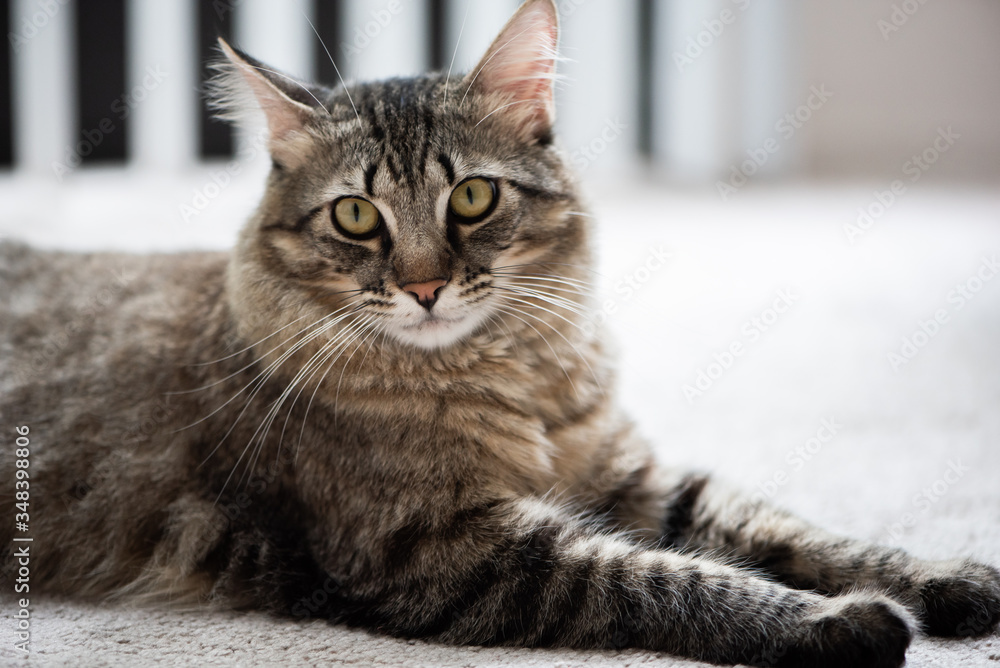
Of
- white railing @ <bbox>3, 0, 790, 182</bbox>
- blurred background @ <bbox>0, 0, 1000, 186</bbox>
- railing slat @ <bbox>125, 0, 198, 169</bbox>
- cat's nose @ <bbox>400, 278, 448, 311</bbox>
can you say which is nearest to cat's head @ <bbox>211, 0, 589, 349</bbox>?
cat's nose @ <bbox>400, 278, 448, 311</bbox>

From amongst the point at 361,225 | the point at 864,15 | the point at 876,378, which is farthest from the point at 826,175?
the point at 361,225

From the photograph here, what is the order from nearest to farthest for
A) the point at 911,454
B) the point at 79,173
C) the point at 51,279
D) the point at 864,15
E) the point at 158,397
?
the point at 158,397 < the point at 51,279 < the point at 911,454 < the point at 79,173 < the point at 864,15

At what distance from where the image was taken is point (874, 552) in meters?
1.45

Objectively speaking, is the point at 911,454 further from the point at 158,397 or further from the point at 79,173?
the point at 79,173

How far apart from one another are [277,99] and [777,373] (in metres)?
1.75

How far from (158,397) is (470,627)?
0.73 m

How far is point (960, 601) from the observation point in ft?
4.36

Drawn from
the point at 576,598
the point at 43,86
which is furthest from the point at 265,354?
the point at 43,86

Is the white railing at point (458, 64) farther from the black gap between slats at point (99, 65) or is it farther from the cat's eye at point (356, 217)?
the cat's eye at point (356, 217)

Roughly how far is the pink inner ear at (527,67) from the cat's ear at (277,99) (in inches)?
12.9

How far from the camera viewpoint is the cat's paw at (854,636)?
1170 mm

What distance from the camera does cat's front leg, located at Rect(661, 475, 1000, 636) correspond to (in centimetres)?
133

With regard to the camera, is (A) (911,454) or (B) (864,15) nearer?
(A) (911,454)

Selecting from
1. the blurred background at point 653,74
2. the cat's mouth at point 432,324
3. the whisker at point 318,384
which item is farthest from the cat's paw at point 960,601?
the blurred background at point 653,74
